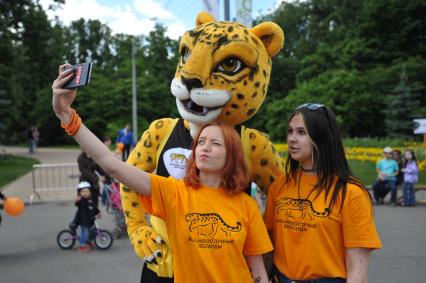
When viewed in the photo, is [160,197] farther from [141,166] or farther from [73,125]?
[141,166]

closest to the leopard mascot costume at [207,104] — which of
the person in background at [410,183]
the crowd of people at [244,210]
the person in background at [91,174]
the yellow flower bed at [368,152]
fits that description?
the crowd of people at [244,210]

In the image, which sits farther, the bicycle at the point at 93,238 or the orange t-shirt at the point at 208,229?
the bicycle at the point at 93,238

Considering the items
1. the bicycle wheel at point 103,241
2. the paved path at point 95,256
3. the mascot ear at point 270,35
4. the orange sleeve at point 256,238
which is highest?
the mascot ear at point 270,35

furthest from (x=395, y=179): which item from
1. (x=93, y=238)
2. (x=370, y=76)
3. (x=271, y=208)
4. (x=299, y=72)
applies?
(x=299, y=72)

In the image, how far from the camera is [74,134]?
2012 mm

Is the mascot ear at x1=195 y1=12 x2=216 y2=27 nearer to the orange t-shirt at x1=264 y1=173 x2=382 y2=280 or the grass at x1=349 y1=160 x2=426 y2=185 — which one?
the orange t-shirt at x1=264 y1=173 x2=382 y2=280

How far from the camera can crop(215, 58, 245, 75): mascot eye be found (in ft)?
7.89

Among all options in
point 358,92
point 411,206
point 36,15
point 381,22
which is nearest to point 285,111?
point 358,92

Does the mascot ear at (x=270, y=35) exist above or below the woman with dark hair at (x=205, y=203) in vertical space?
above

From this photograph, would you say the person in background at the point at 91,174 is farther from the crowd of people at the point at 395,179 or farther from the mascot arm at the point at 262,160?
the crowd of people at the point at 395,179

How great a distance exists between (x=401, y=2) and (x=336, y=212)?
29102mm

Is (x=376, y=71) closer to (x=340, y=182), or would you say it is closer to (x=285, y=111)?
(x=285, y=111)

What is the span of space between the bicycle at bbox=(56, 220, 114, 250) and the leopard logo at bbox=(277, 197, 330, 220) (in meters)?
5.34

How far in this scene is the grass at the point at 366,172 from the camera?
1374cm
